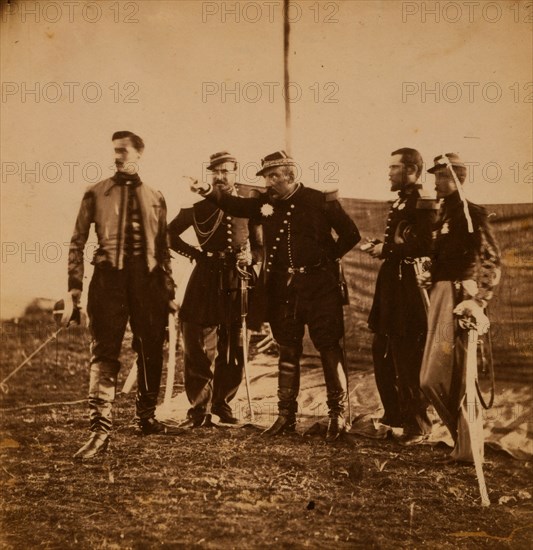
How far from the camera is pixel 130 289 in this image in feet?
8.07

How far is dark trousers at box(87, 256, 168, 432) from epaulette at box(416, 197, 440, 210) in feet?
3.49

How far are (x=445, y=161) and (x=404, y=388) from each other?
908mm

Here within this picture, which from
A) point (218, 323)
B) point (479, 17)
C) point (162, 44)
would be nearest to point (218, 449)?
Result: point (218, 323)

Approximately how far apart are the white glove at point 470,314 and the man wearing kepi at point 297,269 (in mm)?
459

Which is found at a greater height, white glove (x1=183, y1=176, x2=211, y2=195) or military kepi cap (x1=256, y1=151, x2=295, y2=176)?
military kepi cap (x1=256, y1=151, x2=295, y2=176)

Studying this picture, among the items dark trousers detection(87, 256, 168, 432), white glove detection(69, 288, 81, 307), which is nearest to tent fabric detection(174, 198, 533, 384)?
dark trousers detection(87, 256, 168, 432)

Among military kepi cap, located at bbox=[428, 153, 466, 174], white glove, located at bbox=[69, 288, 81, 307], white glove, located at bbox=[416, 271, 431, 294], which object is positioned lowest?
white glove, located at bbox=[69, 288, 81, 307]

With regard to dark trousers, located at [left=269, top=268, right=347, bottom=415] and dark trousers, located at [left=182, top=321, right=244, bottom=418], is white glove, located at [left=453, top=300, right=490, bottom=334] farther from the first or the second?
dark trousers, located at [left=182, top=321, right=244, bottom=418]

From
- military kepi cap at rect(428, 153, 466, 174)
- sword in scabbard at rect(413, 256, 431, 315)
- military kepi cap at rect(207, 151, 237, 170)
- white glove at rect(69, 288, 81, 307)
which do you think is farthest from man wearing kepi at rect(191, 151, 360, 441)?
white glove at rect(69, 288, 81, 307)

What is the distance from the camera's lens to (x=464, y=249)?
7.98 ft

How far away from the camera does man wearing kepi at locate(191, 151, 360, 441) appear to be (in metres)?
2.44

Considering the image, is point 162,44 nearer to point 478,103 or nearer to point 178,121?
point 178,121

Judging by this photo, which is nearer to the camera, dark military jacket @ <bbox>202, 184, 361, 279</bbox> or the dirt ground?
the dirt ground

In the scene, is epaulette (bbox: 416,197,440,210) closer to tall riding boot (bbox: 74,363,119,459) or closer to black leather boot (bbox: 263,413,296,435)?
black leather boot (bbox: 263,413,296,435)
